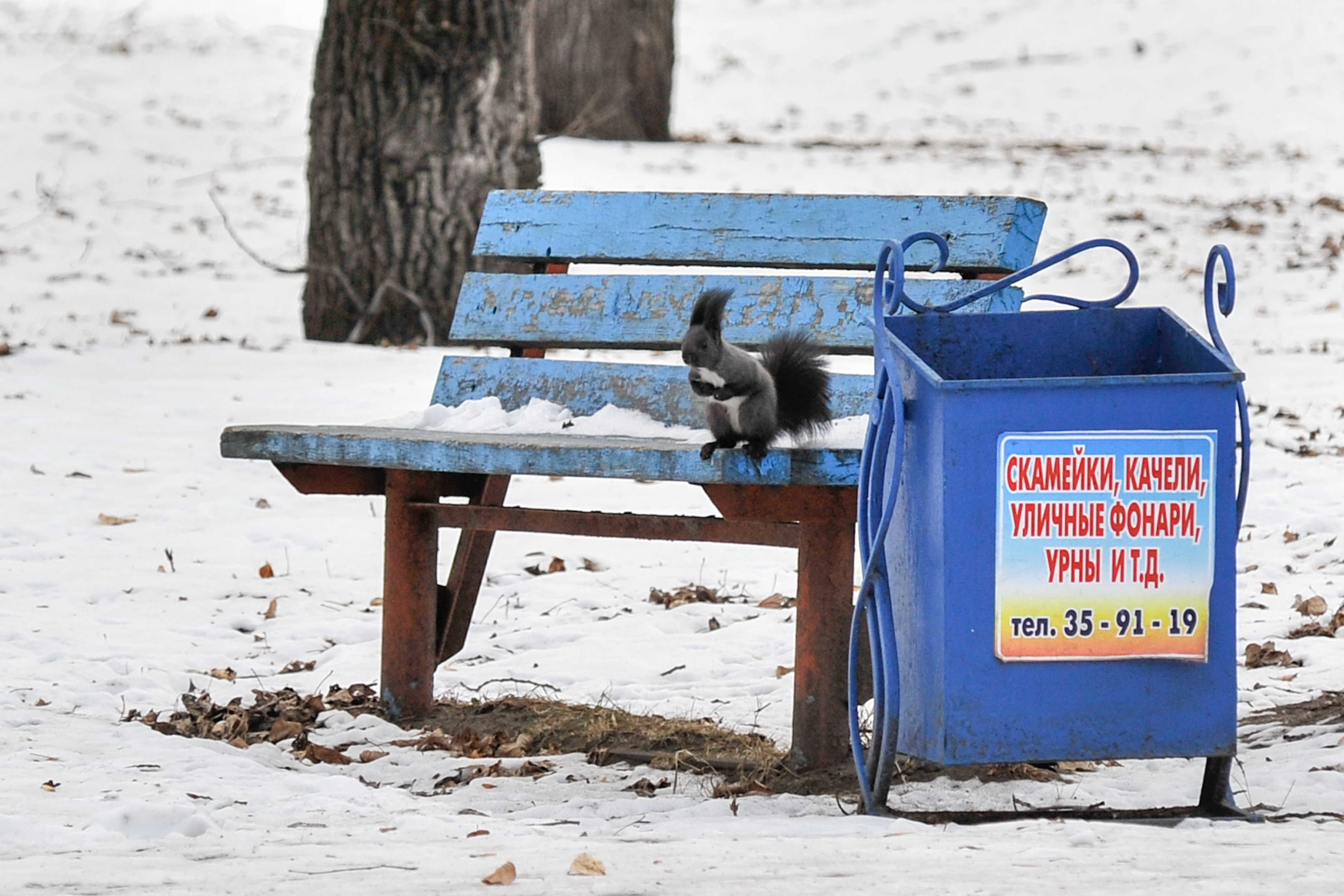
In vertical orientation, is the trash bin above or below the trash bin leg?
above

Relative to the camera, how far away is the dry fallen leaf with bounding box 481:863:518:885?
2625mm

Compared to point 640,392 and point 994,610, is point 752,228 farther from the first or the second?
point 994,610

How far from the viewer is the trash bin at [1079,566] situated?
3.03 meters

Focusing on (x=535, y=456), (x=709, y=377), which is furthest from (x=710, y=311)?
(x=535, y=456)

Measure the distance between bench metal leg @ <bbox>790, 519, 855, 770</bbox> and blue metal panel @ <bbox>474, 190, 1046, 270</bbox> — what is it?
35.2 inches

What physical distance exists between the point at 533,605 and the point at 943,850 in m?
2.94

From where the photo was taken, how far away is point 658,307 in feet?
15.0

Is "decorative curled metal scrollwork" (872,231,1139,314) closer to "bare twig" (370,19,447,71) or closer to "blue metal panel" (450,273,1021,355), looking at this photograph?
"blue metal panel" (450,273,1021,355)

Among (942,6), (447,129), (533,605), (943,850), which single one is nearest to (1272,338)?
(447,129)

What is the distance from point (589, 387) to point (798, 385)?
1069 mm

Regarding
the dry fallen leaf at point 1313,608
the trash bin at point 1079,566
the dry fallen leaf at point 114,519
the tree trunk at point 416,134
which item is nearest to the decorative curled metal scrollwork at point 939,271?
the trash bin at point 1079,566

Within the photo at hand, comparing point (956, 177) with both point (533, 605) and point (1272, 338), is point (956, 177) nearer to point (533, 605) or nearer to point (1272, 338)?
point (1272, 338)

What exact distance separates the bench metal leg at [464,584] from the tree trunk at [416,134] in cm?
439

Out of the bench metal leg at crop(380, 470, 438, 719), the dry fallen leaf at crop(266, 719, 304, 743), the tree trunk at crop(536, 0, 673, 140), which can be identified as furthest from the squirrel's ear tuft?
the tree trunk at crop(536, 0, 673, 140)
